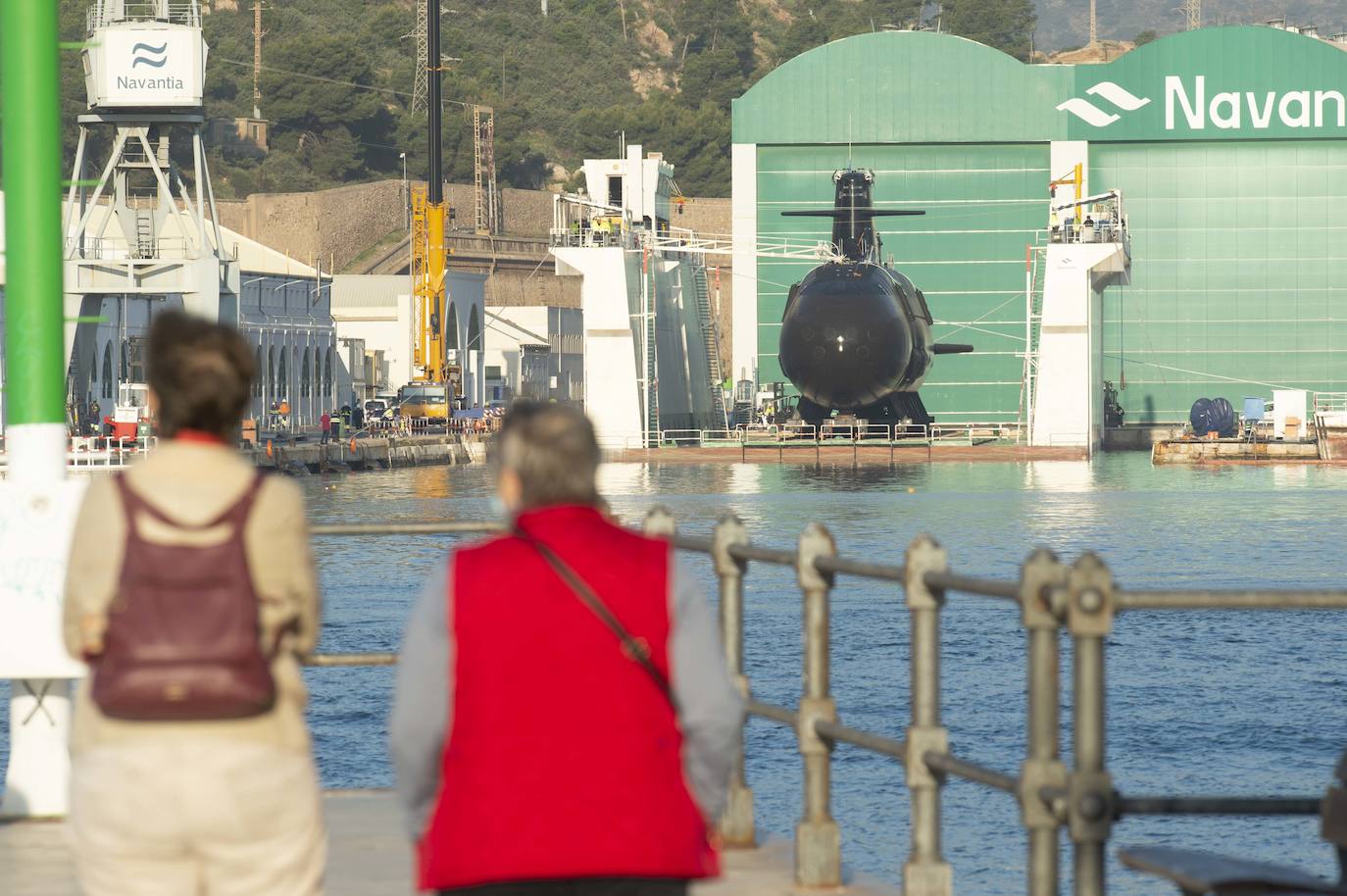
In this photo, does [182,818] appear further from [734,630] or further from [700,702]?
[734,630]

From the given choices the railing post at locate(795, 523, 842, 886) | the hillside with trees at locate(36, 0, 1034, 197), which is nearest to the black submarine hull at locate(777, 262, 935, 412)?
the railing post at locate(795, 523, 842, 886)

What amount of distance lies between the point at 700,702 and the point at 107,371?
2960 inches

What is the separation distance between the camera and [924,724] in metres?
7.16

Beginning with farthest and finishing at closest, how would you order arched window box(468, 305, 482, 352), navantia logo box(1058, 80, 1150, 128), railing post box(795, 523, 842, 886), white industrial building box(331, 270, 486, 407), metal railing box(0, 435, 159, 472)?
arched window box(468, 305, 482, 352) < white industrial building box(331, 270, 486, 407) < navantia logo box(1058, 80, 1150, 128) < metal railing box(0, 435, 159, 472) < railing post box(795, 523, 842, 886)

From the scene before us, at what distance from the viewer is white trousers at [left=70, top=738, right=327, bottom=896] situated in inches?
171

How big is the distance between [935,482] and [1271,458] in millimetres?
19535

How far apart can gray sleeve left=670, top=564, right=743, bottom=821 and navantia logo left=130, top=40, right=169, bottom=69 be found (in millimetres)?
70467

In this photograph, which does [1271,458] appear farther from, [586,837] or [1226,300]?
[586,837]

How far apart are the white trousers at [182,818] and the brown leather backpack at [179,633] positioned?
0.32ft

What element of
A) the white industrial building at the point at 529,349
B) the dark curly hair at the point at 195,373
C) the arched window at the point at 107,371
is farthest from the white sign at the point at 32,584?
Answer: the white industrial building at the point at 529,349

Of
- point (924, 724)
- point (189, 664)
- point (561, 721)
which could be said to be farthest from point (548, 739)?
point (924, 724)

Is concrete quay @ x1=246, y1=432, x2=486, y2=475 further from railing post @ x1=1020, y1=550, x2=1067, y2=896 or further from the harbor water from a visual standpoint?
railing post @ x1=1020, y1=550, x2=1067, y2=896

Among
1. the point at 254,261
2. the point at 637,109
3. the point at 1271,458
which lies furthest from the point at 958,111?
the point at 637,109

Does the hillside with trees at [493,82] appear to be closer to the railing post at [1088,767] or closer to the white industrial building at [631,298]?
the white industrial building at [631,298]
